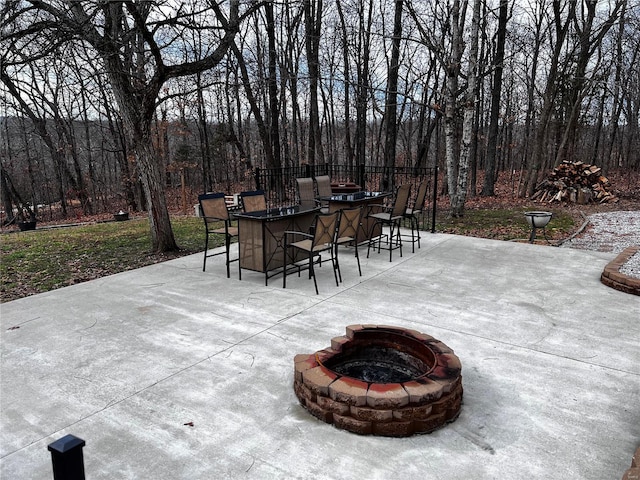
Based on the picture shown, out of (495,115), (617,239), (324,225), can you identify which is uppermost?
(495,115)

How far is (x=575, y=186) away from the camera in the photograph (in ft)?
41.6

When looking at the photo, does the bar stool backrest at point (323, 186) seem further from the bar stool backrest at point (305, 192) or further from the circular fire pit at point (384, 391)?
the circular fire pit at point (384, 391)

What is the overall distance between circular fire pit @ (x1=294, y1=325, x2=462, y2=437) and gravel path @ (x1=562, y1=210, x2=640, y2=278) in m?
3.65

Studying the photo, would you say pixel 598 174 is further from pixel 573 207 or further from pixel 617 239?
pixel 617 239

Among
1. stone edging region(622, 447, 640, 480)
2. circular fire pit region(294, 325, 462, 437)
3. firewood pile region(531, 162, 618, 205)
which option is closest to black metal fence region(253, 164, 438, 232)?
firewood pile region(531, 162, 618, 205)

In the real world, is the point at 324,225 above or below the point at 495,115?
below

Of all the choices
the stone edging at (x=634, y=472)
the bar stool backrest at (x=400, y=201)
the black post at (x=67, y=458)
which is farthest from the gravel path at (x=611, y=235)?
the black post at (x=67, y=458)

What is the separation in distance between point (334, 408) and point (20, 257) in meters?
6.62

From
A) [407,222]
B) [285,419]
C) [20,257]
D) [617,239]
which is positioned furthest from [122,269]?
[617,239]

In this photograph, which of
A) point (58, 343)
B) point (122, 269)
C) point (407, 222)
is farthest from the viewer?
point (407, 222)

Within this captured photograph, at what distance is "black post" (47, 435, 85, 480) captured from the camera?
930mm

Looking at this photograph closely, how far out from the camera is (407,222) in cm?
893

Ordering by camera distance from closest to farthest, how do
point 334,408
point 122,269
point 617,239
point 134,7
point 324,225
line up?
point 334,408 < point 324,225 < point 134,7 < point 122,269 < point 617,239

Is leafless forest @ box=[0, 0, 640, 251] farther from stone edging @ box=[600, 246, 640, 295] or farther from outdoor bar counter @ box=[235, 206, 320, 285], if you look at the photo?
stone edging @ box=[600, 246, 640, 295]
